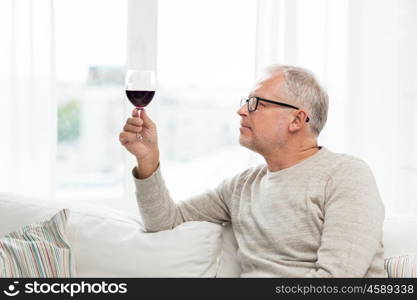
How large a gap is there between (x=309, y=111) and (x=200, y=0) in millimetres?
1759

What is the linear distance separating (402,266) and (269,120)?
1.98 ft

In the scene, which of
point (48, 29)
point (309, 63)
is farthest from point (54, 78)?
point (309, 63)

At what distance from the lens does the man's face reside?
2516 mm

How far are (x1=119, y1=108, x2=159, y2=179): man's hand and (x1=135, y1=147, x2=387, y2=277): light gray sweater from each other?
0.12 feet

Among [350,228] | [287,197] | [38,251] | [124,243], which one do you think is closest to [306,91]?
[287,197]

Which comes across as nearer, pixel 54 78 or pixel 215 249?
pixel 215 249

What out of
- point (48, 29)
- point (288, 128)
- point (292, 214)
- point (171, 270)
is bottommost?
point (171, 270)

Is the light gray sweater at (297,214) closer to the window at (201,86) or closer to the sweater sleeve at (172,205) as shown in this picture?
the sweater sleeve at (172,205)

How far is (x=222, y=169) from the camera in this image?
427 centimetres

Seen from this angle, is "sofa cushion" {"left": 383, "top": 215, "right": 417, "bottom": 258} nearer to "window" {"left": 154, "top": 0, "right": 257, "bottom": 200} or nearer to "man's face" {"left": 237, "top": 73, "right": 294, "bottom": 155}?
"man's face" {"left": 237, "top": 73, "right": 294, "bottom": 155}

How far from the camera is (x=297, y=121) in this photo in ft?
8.25

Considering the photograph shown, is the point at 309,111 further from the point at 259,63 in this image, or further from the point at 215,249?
the point at 259,63

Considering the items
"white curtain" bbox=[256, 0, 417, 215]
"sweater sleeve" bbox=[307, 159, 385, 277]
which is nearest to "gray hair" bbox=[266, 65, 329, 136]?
"sweater sleeve" bbox=[307, 159, 385, 277]

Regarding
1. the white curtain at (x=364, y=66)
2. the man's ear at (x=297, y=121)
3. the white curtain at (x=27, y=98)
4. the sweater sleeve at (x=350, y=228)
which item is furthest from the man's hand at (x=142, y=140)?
the white curtain at (x=364, y=66)
